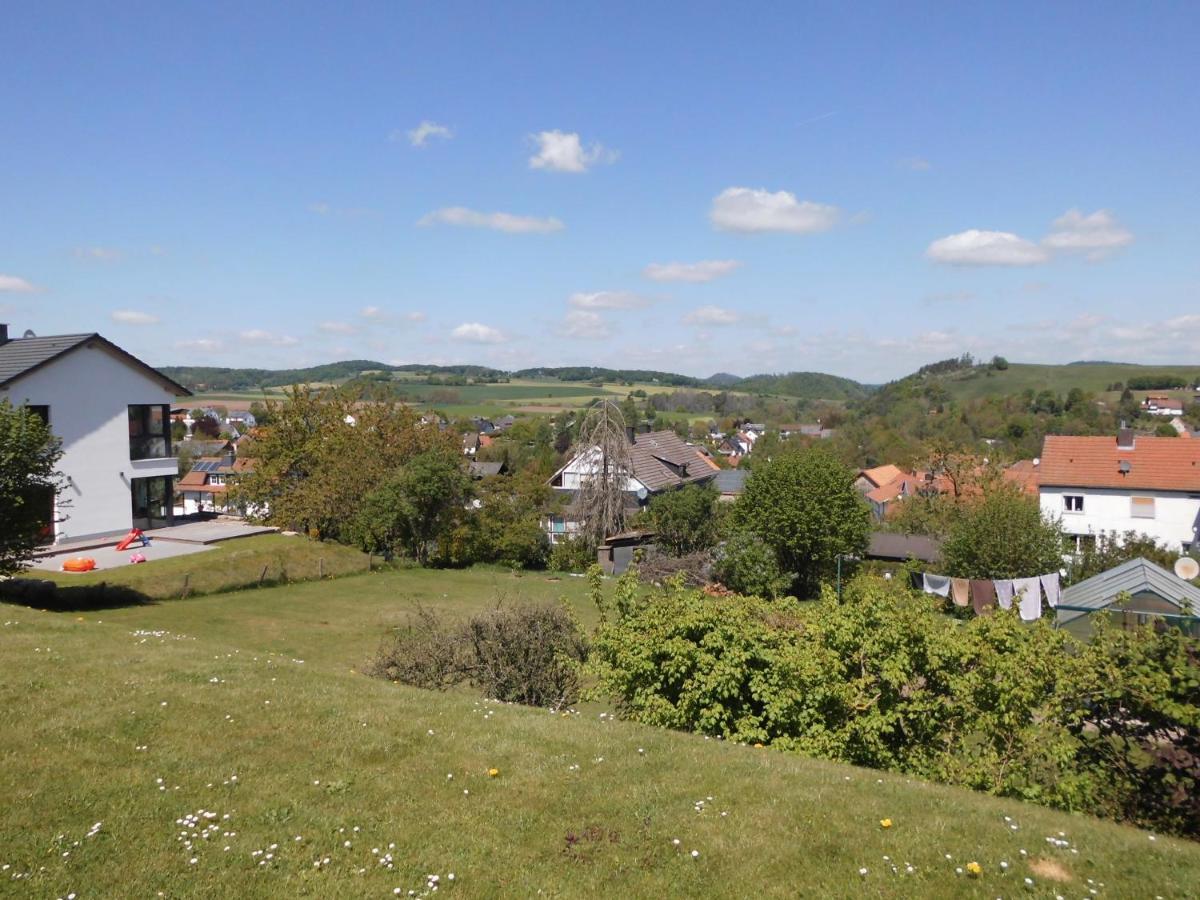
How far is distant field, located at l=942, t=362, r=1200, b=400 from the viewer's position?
14688cm

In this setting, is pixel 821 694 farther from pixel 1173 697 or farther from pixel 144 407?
pixel 144 407

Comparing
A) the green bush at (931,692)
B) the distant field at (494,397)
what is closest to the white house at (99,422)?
the green bush at (931,692)

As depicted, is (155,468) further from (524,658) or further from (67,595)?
(524,658)

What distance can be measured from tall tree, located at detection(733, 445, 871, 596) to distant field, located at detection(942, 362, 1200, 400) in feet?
407

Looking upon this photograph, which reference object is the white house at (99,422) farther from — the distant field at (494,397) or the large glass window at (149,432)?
the distant field at (494,397)

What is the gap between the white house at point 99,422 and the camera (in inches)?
1098

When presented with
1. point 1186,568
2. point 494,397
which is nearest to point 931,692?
point 1186,568

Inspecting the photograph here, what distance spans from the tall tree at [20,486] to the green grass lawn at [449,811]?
10.1 metres

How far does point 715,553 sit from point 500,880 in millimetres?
29029

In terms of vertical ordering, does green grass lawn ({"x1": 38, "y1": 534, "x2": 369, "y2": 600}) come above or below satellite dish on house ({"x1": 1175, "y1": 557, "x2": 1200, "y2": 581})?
below

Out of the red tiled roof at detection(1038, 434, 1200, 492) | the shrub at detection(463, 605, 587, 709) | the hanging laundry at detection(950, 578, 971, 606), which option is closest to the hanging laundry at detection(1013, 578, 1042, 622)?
the hanging laundry at detection(950, 578, 971, 606)

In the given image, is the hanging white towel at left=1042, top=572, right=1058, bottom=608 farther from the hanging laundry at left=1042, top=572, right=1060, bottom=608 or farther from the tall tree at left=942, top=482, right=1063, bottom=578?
the tall tree at left=942, top=482, right=1063, bottom=578

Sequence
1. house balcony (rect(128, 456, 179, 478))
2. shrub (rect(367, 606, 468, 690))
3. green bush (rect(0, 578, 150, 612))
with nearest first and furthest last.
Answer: shrub (rect(367, 606, 468, 690)) < green bush (rect(0, 578, 150, 612)) < house balcony (rect(128, 456, 179, 478))

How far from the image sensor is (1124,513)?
131ft
